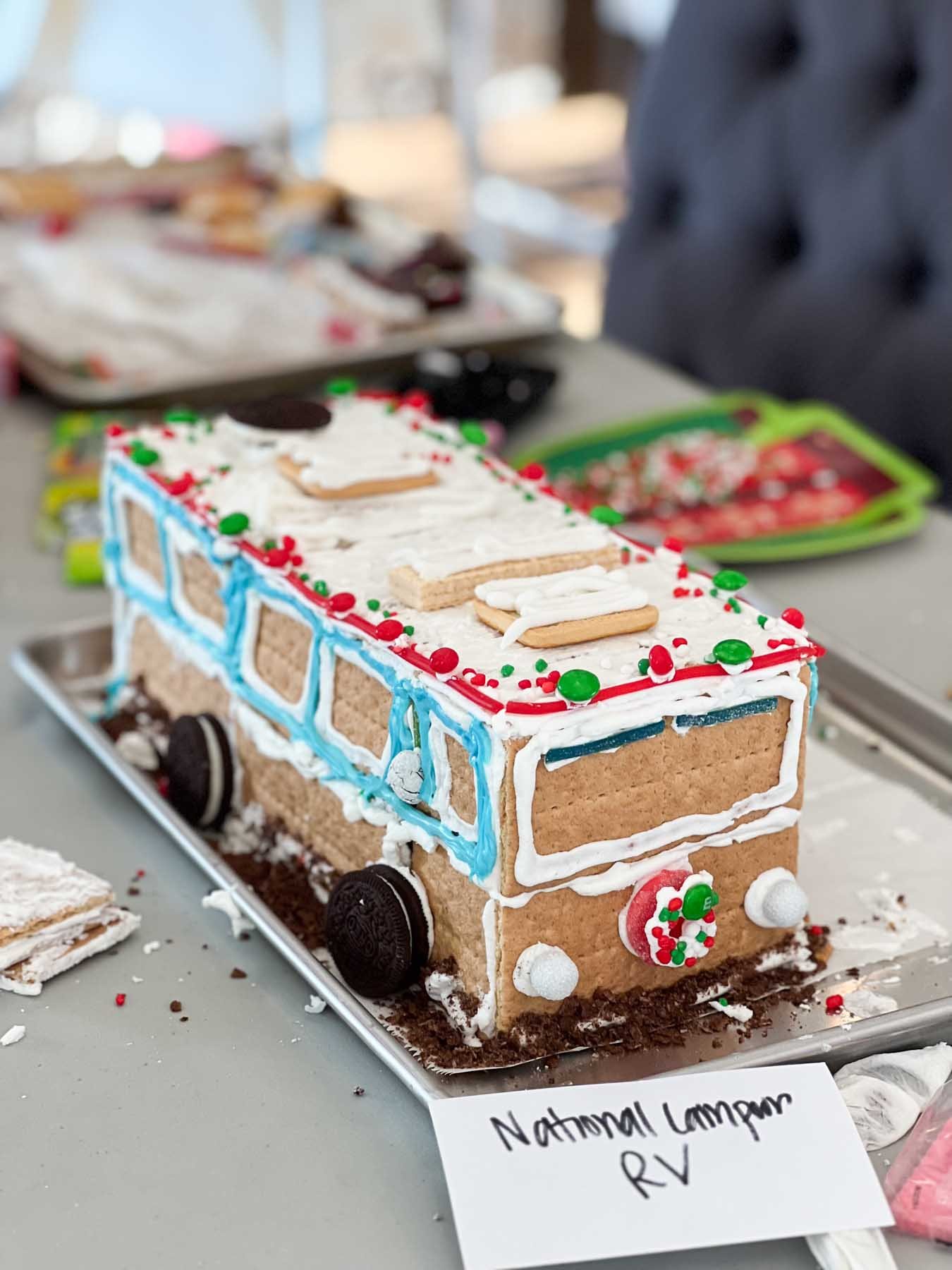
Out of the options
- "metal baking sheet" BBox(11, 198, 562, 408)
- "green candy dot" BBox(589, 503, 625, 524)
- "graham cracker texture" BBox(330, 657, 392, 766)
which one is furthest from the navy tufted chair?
"graham cracker texture" BBox(330, 657, 392, 766)

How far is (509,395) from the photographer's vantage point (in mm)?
1989

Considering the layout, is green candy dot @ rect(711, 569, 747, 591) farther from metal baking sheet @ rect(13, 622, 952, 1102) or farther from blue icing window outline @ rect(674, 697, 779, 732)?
metal baking sheet @ rect(13, 622, 952, 1102)

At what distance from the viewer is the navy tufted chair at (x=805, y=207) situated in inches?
87.0

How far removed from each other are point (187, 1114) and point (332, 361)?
4.26 feet

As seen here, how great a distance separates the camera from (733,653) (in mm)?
959

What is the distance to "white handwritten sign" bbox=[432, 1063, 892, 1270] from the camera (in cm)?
83

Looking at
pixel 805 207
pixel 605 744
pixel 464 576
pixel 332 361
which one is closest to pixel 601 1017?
pixel 605 744

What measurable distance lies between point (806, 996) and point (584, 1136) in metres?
0.21

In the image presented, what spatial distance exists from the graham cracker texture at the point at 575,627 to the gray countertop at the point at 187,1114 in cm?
27

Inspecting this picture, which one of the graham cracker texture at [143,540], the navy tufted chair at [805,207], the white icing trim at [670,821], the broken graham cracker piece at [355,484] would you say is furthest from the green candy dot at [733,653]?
the navy tufted chair at [805,207]

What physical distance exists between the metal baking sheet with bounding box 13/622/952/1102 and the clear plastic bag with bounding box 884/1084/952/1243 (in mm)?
57

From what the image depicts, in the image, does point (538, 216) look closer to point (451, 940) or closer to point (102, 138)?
point (102, 138)

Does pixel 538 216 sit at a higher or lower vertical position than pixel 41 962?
lower

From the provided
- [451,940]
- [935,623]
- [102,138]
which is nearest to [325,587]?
[451,940]
